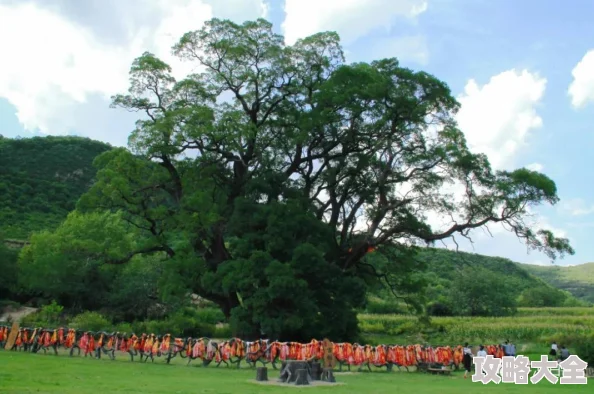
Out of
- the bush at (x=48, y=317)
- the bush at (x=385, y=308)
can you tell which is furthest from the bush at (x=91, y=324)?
the bush at (x=385, y=308)

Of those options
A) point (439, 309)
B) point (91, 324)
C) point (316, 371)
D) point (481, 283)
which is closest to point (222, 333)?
point (91, 324)

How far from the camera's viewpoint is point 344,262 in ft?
100.0

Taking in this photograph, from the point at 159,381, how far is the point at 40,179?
65.9 m

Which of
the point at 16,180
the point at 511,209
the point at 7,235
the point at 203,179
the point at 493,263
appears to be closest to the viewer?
the point at 511,209

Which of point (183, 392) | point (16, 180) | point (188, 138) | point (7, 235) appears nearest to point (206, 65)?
point (188, 138)

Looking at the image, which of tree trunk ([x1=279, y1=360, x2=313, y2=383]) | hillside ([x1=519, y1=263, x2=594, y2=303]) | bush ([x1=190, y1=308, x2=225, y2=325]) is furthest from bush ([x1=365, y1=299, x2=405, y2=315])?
hillside ([x1=519, y1=263, x2=594, y2=303])

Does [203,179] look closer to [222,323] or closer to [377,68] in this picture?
[377,68]

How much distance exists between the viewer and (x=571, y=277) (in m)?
172

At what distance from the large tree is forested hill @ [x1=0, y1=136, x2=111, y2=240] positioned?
31887 mm

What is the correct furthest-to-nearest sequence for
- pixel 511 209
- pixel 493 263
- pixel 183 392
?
pixel 493 263, pixel 511 209, pixel 183 392

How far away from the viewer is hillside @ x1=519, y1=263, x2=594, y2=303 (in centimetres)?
14327

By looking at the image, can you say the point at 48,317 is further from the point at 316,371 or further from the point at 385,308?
the point at 385,308

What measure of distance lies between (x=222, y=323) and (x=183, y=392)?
102 feet

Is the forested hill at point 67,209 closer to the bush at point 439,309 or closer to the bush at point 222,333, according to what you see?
the bush at point 439,309
